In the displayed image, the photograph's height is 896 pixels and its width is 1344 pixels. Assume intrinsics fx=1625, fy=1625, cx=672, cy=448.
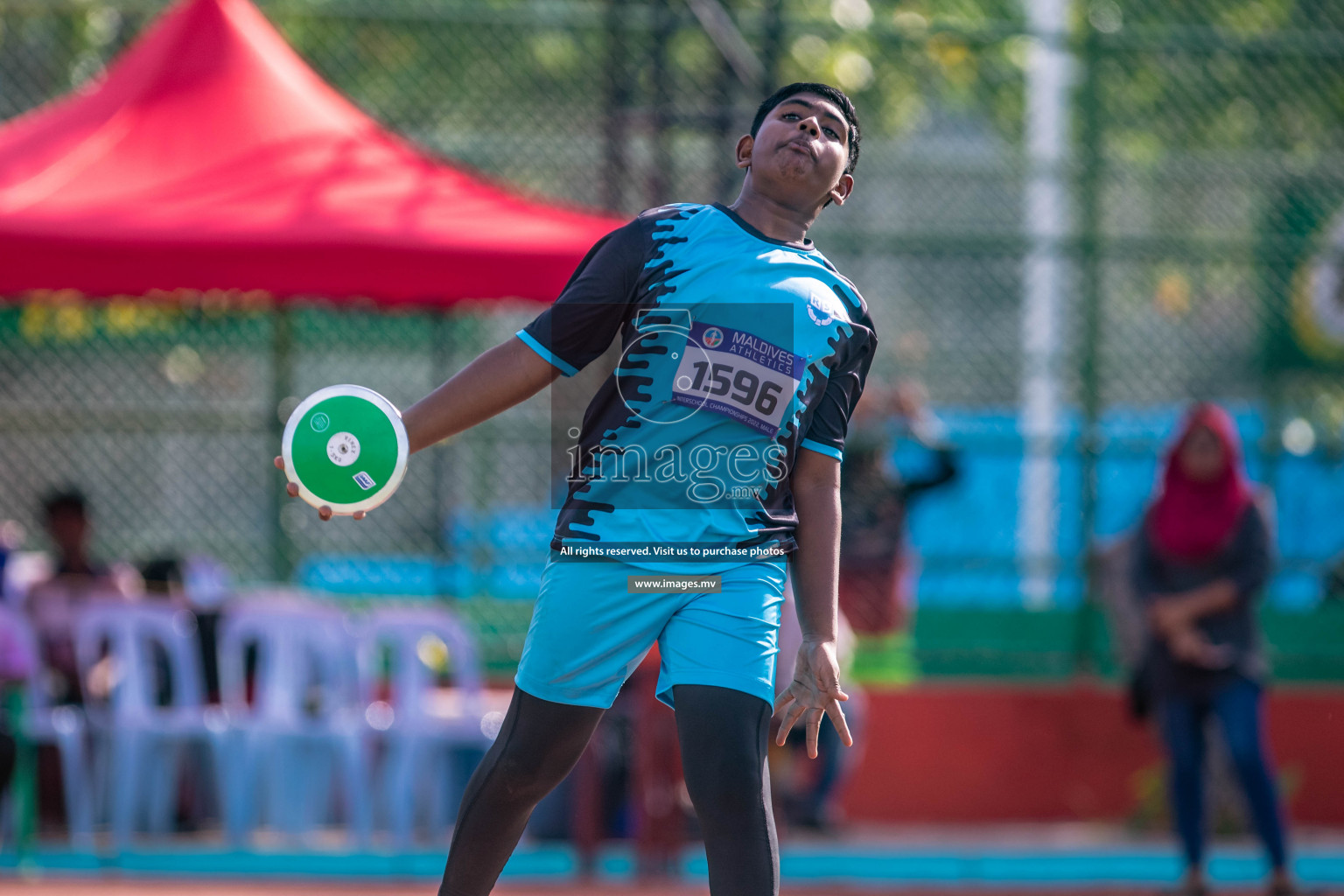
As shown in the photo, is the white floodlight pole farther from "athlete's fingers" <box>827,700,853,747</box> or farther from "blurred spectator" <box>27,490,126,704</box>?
"athlete's fingers" <box>827,700,853,747</box>

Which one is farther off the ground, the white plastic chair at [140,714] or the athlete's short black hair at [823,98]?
the athlete's short black hair at [823,98]

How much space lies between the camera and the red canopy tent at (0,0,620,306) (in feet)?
19.4

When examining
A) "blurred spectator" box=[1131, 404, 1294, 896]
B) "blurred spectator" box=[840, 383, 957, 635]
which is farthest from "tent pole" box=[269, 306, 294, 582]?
"blurred spectator" box=[1131, 404, 1294, 896]

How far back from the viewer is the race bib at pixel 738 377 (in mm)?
2926

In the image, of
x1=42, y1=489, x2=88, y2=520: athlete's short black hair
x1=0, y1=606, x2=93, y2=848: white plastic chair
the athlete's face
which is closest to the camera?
the athlete's face

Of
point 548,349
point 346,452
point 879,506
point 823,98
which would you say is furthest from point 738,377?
point 879,506

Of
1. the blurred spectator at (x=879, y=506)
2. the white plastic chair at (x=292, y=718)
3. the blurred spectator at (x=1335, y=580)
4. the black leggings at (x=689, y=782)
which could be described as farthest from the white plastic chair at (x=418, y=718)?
the blurred spectator at (x=1335, y=580)

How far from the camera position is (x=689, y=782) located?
2.83m

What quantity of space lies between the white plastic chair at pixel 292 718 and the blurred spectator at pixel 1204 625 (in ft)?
10.6

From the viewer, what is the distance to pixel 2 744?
609 cm

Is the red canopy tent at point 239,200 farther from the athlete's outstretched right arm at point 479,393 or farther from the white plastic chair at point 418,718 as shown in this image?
the athlete's outstretched right arm at point 479,393

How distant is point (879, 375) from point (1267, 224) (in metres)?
2.08

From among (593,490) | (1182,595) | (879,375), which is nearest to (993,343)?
(879,375)

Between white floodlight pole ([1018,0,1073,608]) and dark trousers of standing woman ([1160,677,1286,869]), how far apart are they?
1692 millimetres
